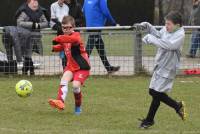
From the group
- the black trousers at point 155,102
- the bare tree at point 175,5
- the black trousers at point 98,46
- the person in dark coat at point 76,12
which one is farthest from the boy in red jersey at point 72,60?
the bare tree at point 175,5

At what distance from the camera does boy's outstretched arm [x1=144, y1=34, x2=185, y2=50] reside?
8586 mm

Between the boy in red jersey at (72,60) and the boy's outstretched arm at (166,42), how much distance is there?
5.51ft

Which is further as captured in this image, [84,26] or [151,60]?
[84,26]

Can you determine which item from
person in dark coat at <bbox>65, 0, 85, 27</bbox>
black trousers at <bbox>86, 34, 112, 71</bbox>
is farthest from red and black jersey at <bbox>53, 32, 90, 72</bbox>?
person in dark coat at <bbox>65, 0, 85, 27</bbox>

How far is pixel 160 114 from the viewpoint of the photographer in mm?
9984

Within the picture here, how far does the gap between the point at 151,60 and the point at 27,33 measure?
270cm

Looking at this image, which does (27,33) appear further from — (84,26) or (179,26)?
(179,26)

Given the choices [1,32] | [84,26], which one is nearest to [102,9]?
[84,26]

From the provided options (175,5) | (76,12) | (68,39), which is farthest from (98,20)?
(175,5)

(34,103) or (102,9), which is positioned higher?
(102,9)

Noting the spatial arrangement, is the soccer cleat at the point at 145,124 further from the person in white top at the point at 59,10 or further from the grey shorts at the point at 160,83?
the person in white top at the point at 59,10

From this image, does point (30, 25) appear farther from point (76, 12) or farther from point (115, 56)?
point (115, 56)

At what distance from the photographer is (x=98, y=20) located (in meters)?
14.9

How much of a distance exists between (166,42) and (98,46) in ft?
18.9
